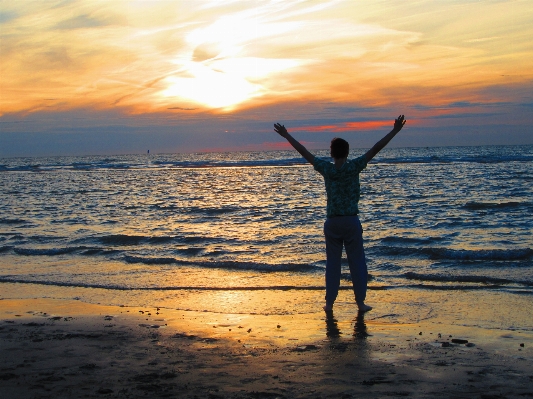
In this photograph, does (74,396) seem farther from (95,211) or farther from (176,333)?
(95,211)

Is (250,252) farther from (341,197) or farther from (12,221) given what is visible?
(12,221)

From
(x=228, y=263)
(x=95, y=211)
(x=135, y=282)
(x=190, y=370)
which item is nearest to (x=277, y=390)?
(x=190, y=370)

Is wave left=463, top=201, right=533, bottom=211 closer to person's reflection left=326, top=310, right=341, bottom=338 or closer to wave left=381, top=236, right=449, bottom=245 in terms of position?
wave left=381, top=236, right=449, bottom=245

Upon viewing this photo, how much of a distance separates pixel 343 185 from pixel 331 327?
171 centimetres

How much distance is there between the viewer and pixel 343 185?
21.9 feet

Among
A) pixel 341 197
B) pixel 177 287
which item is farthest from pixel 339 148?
pixel 177 287

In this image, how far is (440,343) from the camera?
227 inches

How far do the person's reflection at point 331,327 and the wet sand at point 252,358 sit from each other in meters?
0.02

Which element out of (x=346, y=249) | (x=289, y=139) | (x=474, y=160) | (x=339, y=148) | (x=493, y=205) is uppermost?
(x=289, y=139)

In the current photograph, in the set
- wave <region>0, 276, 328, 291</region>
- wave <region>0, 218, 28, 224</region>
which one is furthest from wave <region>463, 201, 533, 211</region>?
wave <region>0, 218, 28, 224</region>

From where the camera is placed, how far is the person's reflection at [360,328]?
6148 mm

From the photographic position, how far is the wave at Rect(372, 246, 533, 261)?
37.2ft

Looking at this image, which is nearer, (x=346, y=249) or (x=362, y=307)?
(x=346, y=249)

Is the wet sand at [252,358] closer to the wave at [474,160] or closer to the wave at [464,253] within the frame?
the wave at [464,253]
